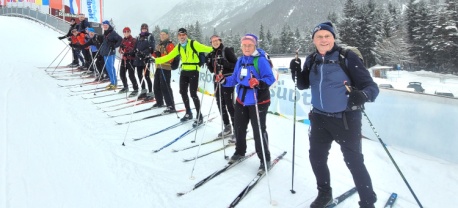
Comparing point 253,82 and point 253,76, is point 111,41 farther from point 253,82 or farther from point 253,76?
point 253,82

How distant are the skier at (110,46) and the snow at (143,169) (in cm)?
318

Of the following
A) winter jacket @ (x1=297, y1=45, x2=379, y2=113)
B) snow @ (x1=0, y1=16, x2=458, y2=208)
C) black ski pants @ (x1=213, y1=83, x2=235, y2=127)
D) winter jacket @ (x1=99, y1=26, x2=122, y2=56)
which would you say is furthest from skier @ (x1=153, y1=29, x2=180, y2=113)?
winter jacket @ (x1=297, y1=45, x2=379, y2=113)

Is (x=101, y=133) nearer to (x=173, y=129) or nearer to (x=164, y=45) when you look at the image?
(x=173, y=129)

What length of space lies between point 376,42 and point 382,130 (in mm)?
48205

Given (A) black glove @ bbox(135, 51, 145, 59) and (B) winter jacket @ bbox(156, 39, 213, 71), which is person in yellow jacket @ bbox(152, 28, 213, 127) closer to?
(B) winter jacket @ bbox(156, 39, 213, 71)

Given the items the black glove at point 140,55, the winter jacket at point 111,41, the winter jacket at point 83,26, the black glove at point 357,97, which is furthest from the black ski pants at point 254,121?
the winter jacket at point 83,26

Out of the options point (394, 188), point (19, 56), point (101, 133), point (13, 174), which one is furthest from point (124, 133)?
point (19, 56)

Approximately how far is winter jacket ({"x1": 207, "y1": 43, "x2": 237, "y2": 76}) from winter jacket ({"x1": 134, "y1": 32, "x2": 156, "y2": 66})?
3.13m

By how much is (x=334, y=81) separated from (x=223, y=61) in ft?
9.35

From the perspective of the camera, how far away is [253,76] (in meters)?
4.44

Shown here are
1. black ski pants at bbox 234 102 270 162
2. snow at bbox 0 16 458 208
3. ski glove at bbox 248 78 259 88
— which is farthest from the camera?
black ski pants at bbox 234 102 270 162

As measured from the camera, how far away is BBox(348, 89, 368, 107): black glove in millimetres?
2902

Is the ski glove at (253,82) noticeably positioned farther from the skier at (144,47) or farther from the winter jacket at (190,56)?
the skier at (144,47)

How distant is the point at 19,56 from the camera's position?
16297 mm
